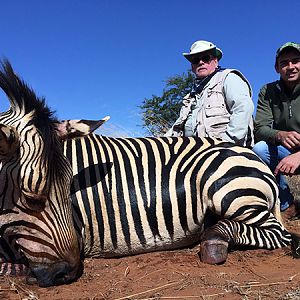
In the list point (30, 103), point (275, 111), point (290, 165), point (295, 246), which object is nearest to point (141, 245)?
point (295, 246)

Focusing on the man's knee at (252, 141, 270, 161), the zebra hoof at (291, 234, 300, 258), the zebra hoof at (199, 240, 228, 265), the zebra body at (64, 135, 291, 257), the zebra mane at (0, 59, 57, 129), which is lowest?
the zebra hoof at (291, 234, 300, 258)

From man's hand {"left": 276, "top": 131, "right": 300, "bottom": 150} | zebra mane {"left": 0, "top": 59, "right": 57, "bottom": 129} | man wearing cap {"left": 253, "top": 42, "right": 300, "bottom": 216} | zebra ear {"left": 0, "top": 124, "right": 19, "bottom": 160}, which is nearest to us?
zebra ear {"left": 0, "top": 124, "right": 19, "bottom": 160}

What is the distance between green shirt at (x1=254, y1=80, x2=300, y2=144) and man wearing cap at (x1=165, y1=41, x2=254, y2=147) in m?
0.21

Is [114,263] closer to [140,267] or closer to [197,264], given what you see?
[140,267]

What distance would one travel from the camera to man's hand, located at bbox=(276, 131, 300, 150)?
4082 millimetres

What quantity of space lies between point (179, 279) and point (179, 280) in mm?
24

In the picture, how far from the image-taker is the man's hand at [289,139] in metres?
4.08

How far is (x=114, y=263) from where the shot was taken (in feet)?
9.84

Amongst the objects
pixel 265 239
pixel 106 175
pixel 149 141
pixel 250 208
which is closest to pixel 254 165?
pixel 250 208

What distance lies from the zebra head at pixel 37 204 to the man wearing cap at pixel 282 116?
2.28 metres

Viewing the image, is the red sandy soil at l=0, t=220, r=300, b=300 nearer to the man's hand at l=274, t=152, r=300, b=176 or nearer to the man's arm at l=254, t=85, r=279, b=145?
the man's hand at l=274, t=152, r=300, b=176

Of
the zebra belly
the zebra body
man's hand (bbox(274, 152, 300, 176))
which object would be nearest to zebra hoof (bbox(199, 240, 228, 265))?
the zebra body

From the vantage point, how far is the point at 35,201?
93.4 inches

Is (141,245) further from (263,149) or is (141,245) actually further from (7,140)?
(263,149)
